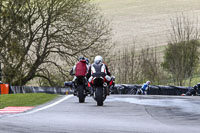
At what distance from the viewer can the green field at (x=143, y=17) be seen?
68.5 meters

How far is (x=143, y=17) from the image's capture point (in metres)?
78.1

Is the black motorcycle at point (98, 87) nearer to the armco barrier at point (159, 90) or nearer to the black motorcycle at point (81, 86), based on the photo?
the black motorcycle at point (81, 86)

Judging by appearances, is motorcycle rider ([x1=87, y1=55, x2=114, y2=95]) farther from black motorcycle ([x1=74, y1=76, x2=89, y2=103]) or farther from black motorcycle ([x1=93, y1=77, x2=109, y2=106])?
black motorcycle ([x1=74, y1=76, x2=89, y2=103])

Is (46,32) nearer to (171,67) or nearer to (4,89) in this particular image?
(4,89)

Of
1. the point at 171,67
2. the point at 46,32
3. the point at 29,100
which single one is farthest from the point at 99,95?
the point at 171,67

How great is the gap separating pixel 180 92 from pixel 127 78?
65.3ft

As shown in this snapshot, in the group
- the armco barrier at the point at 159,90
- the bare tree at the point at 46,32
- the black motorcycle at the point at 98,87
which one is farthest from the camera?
the bare tree at the point at 46,32

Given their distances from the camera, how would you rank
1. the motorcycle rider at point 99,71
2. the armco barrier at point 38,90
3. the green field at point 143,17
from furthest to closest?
the green field at point 143,17 < the armco barrier at point 38,90 < the motorcycle rider at point 99,71

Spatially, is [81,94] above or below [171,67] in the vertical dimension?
below

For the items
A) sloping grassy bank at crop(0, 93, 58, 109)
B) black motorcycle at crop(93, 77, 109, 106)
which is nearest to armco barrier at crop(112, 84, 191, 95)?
sloping grassy bank at crop(0, 93, 58, 109)

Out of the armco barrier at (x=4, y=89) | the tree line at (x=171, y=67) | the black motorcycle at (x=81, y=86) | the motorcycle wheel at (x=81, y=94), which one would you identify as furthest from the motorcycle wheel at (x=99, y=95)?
the tree line at (x=171, y=67)

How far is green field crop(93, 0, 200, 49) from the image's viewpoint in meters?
68.5

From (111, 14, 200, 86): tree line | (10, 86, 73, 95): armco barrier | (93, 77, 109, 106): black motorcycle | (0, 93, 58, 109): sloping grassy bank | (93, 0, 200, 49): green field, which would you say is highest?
(93, 0, 200, 49): green field

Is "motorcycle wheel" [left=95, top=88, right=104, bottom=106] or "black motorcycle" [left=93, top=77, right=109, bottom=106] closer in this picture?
"motorcycle wheel" [left=95, top=88, right=104, bottom=106]
